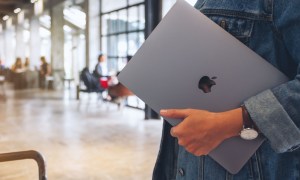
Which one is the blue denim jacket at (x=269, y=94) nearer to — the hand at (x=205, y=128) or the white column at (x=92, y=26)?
the hand at (x=205, y=128)

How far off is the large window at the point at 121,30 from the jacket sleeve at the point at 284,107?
806 centimetres

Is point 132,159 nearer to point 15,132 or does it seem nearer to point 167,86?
point 15,132

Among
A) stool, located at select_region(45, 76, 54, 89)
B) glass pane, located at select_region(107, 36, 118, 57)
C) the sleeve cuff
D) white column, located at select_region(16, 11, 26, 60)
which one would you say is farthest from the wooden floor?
white column, located at select_region(16, 11, 26, 60)

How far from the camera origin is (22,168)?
12.9ft

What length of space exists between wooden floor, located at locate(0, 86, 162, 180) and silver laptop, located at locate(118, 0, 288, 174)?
3.06m

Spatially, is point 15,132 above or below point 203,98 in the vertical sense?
below

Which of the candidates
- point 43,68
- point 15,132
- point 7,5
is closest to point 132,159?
point 15,132

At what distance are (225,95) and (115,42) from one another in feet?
33.9

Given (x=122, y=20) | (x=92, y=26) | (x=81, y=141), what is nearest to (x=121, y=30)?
(x=122, y=20)

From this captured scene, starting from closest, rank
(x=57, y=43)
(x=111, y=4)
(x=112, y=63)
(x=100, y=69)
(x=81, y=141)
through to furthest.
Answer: (x=81, y=141) < (x=100, y=69) < (x=112, y=63) < (x=111, y=4) < (x=57, y=43)

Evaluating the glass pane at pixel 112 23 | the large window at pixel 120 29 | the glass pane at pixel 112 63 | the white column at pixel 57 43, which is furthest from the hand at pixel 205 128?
the white column at pixel 57 43

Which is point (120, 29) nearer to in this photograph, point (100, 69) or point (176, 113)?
point (100, 69)

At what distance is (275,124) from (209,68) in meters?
0.16

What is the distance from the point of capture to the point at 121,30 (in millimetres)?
10320
